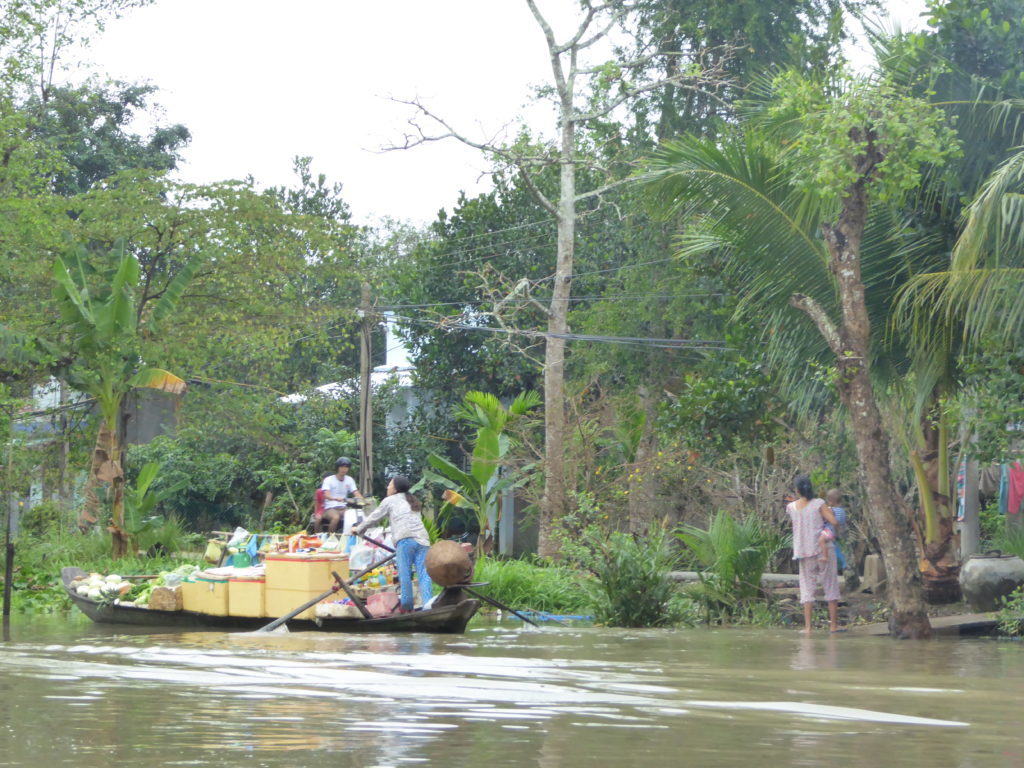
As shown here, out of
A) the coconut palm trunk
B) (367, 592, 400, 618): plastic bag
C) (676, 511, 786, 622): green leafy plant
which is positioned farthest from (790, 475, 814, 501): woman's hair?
(367, 592, 400, 618): plastic bag

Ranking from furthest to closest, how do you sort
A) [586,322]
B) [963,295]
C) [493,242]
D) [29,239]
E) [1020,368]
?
[493,242] → [586,322] → [29,239] → [1020,368] → [963,295]

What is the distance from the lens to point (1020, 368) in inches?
508

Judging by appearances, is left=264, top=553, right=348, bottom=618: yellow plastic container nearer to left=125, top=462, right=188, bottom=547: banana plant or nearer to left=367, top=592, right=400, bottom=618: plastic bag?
left=367, top=592, right=400, bottom=618: plastic bag

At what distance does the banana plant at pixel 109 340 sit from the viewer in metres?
21.0

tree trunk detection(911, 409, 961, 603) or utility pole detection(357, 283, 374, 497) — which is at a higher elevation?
utility pole detection(357, 283, 374, 497)

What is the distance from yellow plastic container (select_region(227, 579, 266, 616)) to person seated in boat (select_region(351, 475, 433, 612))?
1.42 meters

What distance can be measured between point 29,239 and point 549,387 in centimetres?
967

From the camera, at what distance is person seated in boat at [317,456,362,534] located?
19.2 metres

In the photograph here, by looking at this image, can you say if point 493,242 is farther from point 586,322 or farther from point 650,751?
point 650,751

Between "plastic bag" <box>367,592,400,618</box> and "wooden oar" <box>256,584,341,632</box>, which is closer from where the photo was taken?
"wooden oar" <box>256,584,341,632</box>

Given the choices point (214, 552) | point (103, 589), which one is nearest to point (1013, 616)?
point (214, 552)

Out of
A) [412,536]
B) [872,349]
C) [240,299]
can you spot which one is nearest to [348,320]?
[240,299]

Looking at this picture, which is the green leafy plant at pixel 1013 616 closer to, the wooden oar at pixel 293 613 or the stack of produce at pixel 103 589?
the wooden oar at pixel 293 613

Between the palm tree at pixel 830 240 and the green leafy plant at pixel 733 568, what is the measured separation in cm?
186
